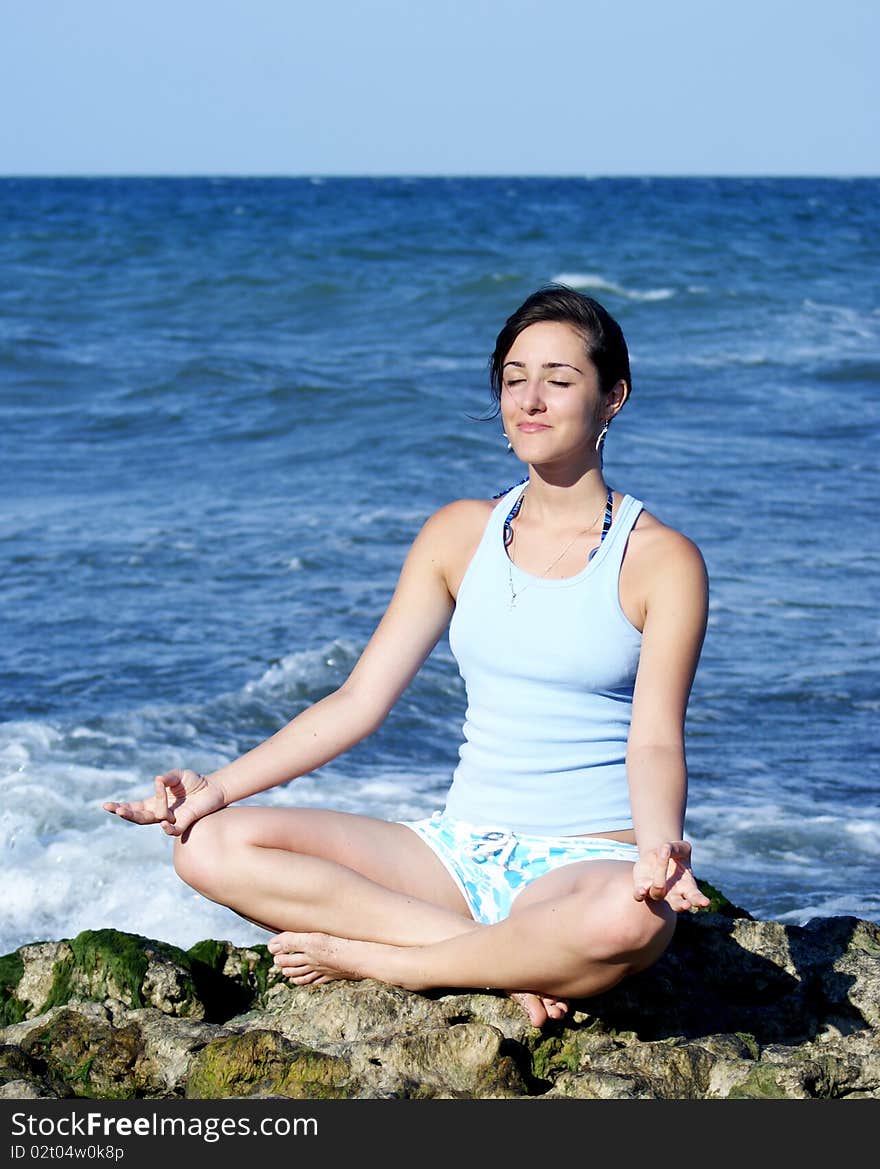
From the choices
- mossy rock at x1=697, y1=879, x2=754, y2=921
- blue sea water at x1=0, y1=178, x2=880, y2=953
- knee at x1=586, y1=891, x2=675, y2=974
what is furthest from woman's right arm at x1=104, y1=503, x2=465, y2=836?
blue sea water at x1=0, y1=178, x2=880, y2=953

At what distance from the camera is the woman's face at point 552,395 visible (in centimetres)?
350

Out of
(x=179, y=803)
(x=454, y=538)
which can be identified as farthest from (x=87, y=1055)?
(x=454, y=538)

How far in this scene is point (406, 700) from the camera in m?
7.30

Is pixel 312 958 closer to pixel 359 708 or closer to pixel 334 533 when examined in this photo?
pixel 359 708

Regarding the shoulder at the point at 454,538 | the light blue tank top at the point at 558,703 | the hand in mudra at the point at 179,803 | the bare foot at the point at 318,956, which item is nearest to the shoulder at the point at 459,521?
the shoulder at the point at 454,538

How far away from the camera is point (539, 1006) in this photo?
322 centimetres

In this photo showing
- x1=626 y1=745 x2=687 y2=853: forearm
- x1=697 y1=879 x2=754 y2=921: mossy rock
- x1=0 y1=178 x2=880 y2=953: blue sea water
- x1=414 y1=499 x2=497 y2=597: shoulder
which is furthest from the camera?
x1=0 y1=178 x2=880 y2=953: blue sea water

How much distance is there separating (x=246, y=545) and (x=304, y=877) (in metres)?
6.57

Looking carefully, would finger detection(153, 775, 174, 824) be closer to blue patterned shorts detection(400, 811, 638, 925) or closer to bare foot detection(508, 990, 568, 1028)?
blue patterned shorts detection(400, 811, 638, 925)

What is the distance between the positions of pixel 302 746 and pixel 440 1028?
75cm

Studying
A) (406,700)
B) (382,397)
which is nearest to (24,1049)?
(406,700)

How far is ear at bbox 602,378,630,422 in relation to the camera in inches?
141

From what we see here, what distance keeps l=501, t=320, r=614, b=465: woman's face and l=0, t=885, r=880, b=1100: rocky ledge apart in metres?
1.21

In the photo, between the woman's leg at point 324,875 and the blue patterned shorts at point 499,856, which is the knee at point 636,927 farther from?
the woman's leg at point 324,875
